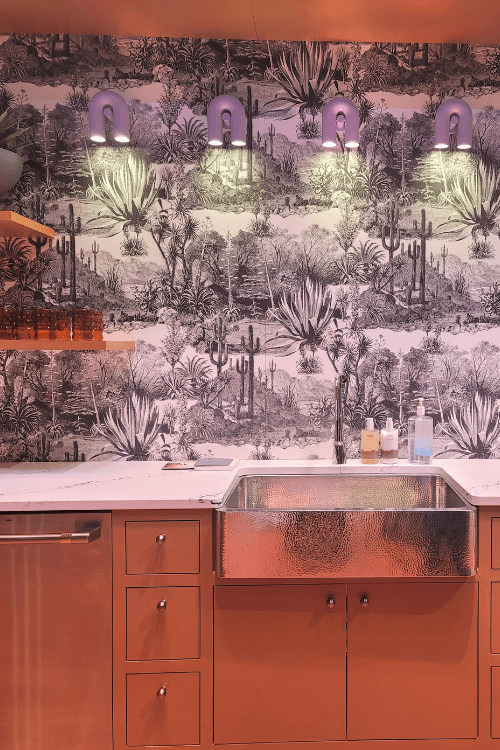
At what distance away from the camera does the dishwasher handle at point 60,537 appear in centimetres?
166

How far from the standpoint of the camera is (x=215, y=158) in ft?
7.72

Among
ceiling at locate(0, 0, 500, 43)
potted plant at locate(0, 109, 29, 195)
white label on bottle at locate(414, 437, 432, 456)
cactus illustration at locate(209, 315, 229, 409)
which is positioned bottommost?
white label on bottle at locate(414, 437, 432, 456)

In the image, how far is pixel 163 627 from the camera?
1.72 meters

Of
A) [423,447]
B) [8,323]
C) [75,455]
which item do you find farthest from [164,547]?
[423,447]

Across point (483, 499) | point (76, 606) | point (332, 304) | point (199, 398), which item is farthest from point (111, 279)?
point (483, 499)

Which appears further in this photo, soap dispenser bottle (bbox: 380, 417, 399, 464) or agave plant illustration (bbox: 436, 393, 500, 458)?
agave plant illustration (bbox: 436, 393, 500, 458)

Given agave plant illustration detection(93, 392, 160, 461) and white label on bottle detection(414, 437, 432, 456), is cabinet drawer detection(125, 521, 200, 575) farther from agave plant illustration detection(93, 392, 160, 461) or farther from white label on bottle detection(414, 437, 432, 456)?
white label on bottle detection(414, 437, 432, 456)

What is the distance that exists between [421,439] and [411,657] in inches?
34.6

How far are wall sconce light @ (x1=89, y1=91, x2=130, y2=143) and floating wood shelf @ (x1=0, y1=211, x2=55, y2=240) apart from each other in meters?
0.43

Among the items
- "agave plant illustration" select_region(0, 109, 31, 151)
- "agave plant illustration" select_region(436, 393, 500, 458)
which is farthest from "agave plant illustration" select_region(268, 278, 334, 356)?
"agave plant illustration" select_region(0, 109, 31, 151)

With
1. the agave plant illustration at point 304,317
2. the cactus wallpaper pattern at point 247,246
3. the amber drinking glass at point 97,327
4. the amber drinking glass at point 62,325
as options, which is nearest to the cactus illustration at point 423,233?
the cactus wallpaper pattern at point 247,246

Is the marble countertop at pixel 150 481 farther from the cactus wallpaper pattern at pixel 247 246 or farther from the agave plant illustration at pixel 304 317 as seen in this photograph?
the agave plant illustration at pixel 304 317

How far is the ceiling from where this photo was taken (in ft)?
6.79

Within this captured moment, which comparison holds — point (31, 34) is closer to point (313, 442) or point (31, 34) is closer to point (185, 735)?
point (313, 442)
